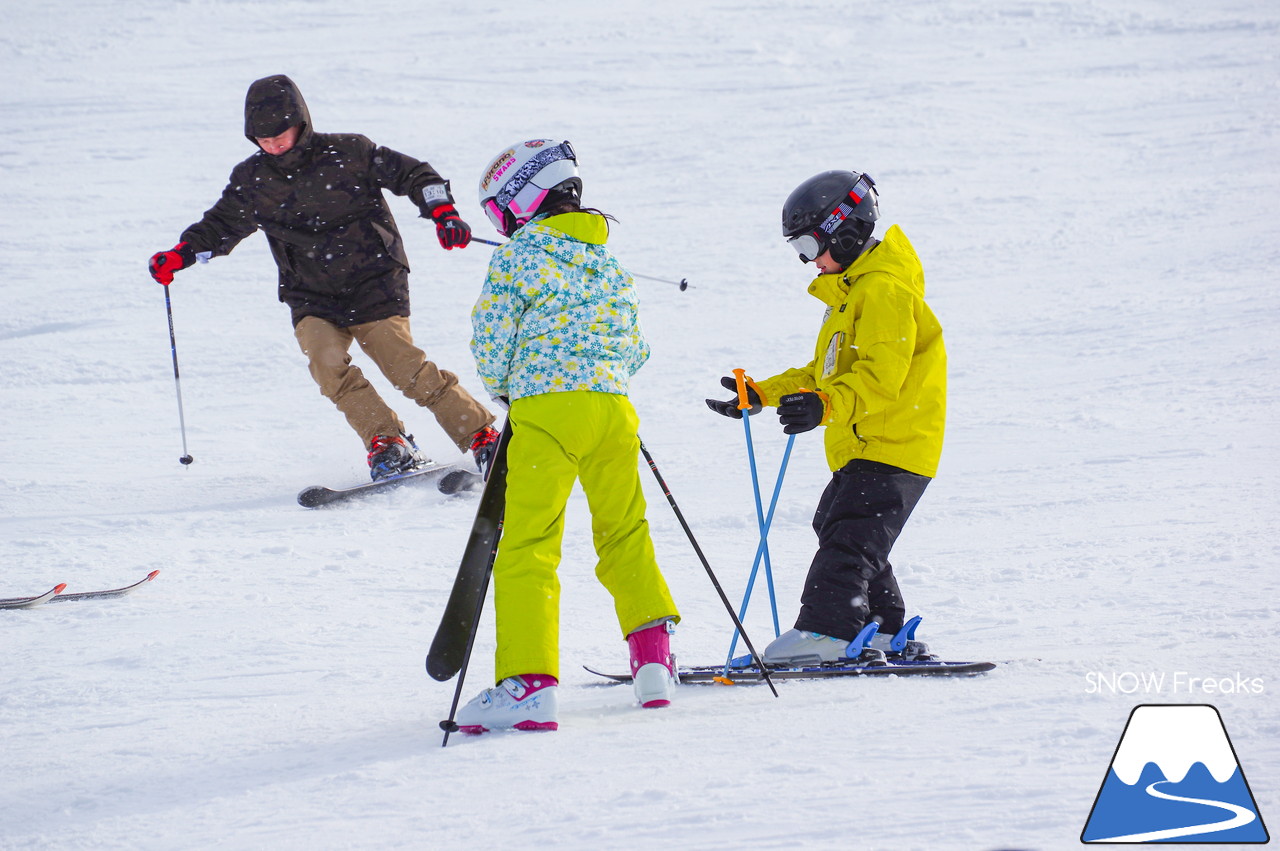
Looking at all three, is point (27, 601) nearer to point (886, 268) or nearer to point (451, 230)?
point (451, 230)

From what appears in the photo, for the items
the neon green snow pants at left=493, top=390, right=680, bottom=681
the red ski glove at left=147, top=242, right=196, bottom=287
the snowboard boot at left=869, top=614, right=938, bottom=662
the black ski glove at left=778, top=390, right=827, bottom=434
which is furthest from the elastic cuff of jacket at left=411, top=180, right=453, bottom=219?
the snowboard boot at left=869, top=614, right=938, bottom=662

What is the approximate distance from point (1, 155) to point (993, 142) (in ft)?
41.7

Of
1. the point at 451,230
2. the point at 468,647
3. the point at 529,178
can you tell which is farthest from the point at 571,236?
the point at 451,230

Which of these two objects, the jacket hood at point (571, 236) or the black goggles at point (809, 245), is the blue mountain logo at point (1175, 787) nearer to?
the black goggles at point (809, 245)

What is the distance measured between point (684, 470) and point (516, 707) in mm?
3417

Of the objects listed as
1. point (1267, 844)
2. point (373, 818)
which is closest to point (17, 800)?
point (373, 818)

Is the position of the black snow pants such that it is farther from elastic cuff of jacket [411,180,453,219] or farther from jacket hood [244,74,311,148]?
jacket hood [244,74,311,148]

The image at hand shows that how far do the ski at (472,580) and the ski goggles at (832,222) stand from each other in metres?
1.14

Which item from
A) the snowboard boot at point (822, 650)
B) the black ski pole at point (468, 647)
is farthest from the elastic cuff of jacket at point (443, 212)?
the snowboard boot at point (822, 650)

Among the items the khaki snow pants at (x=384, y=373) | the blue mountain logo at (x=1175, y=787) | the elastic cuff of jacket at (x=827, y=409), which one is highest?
the khaki snow pants at (x=384, y=373)

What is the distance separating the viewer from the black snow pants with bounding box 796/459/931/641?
12.0 feet

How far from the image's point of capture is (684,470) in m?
6.46

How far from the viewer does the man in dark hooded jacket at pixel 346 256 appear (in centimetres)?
604

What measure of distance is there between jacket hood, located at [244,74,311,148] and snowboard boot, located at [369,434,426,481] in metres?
1.69
